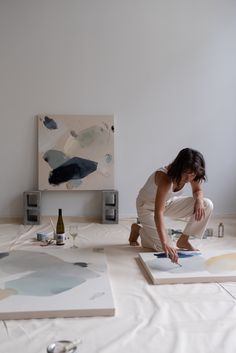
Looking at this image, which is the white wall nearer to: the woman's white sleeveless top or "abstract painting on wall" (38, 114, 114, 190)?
"abstract painting on wall" (38, 114, 114, 190)

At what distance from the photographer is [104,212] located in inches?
168

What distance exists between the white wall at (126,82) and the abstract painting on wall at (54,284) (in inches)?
67.4

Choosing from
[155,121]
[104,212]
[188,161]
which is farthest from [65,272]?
[155,121]

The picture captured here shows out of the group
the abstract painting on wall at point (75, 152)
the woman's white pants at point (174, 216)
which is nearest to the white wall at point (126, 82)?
the abstract painting on wall at point (75, 152)

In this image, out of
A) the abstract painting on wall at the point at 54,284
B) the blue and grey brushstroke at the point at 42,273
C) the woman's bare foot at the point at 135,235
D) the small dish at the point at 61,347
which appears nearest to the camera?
the small dish at the point at 61,347

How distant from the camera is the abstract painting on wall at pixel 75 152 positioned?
4.33 meters

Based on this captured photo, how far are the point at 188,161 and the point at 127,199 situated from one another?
2.02 metres

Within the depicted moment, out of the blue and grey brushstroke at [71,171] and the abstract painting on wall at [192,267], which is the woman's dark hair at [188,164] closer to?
the abstract painting on wall at [192,267]

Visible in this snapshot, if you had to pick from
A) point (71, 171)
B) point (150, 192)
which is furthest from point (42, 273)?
point (71, 171)

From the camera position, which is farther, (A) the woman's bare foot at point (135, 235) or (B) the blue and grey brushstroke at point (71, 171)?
(B) the blue and grey brushstroke at point (71, 171)

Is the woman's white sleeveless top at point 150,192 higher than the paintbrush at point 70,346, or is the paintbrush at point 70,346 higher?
the woman's white sleeveless top at point 150,192

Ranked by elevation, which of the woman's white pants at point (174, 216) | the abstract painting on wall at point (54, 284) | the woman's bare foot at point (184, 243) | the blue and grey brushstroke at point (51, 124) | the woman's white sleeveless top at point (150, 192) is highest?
the blue and grey brushstroke at point (51, 124)

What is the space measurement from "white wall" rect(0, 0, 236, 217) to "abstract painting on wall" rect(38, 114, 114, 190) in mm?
109

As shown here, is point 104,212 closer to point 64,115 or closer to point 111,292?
point 64,115
